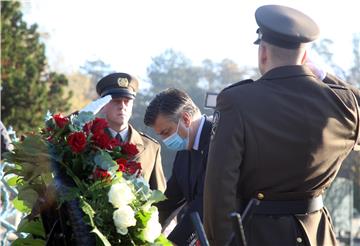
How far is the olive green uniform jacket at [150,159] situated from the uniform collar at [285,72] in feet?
6.91

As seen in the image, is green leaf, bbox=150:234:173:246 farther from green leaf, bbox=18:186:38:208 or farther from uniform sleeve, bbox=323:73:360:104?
uniform sleeve, bbox=323:73:360:104

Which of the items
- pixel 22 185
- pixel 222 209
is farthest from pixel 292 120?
pixel 22 185

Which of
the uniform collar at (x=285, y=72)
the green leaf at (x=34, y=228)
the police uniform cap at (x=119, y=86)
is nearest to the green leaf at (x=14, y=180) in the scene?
the green leaf at (x=34, y=228)

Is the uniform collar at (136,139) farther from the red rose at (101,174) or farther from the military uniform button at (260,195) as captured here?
Answer: the red rose at (101,174)

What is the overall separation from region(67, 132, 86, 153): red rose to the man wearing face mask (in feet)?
4.42

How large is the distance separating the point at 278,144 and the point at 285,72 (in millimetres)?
304

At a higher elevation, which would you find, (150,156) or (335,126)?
(335,126)

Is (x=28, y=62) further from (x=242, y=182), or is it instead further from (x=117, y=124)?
(x=242, y=182)

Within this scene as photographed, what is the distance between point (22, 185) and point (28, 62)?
15.4m

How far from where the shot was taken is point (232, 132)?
2904 mm

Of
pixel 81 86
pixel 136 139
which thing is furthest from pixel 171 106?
pixel 81 86

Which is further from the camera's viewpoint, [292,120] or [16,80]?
[16,80]

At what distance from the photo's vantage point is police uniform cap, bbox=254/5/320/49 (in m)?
3.04

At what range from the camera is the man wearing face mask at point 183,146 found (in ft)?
13.5
